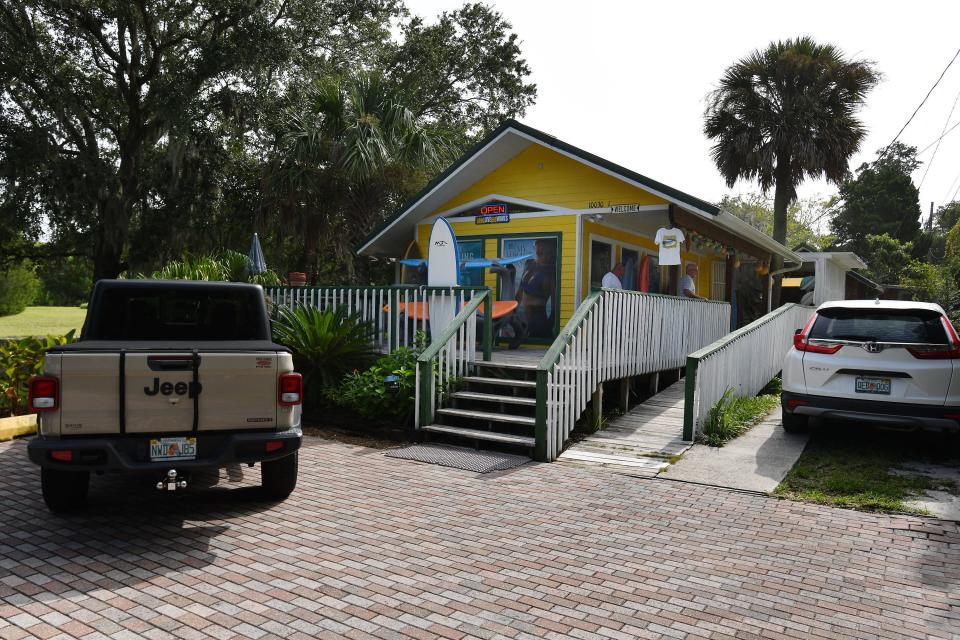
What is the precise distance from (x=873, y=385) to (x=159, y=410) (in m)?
6.87

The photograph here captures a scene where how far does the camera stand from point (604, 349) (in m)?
8.66

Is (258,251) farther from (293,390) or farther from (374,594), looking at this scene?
(374,594)

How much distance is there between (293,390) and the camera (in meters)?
5.06

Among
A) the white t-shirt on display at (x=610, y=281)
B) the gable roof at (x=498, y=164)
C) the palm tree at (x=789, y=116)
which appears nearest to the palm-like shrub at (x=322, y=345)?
the gable roof at (x=498, y=164)

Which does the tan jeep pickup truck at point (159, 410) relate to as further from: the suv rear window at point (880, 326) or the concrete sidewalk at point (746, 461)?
the suv rear window at point (880, 326)

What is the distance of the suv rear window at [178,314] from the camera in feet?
19.1

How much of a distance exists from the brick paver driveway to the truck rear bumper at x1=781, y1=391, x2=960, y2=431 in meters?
1.96

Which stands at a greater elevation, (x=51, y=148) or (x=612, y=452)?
(x=51, y=148)

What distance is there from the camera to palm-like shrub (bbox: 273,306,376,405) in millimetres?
9484

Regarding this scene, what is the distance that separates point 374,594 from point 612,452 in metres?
4.31

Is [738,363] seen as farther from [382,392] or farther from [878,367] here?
[382,392]

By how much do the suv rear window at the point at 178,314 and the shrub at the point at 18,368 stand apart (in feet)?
10.6

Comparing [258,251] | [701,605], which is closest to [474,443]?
[701,605]

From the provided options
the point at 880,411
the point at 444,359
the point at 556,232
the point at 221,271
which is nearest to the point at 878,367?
the point at 880,411
